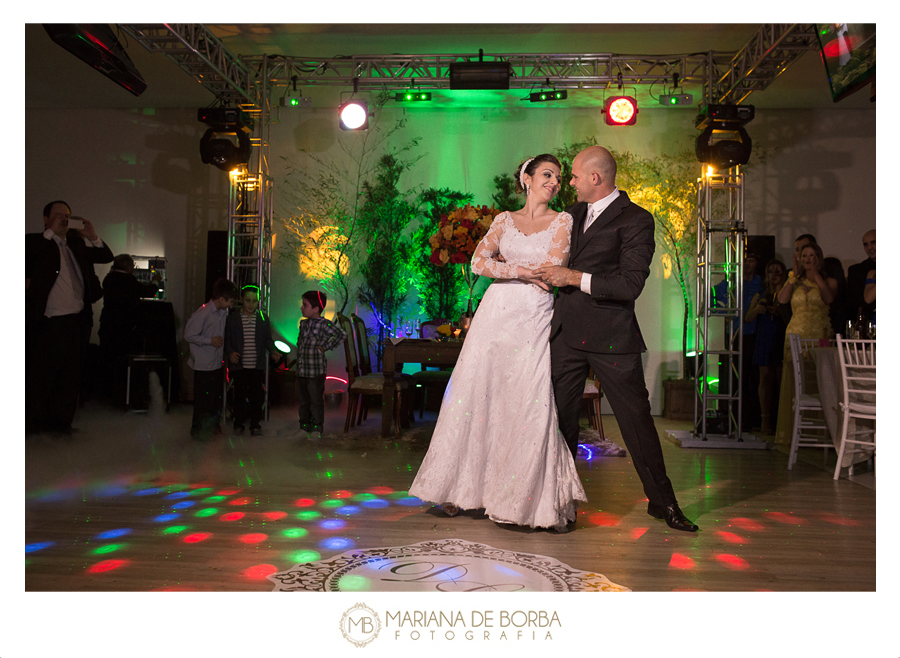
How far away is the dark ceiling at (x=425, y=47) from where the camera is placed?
6367mm

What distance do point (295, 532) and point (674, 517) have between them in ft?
5.44

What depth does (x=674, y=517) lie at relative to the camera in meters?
2.88

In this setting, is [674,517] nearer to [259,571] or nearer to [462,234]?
[259,571]

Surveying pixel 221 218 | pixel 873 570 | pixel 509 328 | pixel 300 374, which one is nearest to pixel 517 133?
pixel 221 218

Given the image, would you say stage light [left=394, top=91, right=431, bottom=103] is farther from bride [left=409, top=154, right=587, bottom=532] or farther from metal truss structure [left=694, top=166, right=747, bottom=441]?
bride [left=409, top=154, right=587, bottom=532]

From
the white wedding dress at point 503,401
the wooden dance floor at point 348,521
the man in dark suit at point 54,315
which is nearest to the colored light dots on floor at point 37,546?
the wooden dance floor at point 348,521

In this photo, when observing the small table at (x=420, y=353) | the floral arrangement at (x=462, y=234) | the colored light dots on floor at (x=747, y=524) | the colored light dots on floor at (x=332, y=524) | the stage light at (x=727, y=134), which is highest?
the stage light at (x=727, y=134)

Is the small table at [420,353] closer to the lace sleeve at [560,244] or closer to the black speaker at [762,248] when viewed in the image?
the lace sleeve at [560,244]

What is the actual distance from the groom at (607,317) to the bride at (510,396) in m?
0.09

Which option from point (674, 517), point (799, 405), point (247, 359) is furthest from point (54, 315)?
point (799, 405)

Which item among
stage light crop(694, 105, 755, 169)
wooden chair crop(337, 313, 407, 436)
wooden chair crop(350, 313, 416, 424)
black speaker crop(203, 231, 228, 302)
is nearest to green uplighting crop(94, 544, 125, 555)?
wooden chair crop(337, 313, 407, 436)

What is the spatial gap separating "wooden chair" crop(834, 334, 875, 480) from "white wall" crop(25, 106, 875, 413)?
12.6 feet
